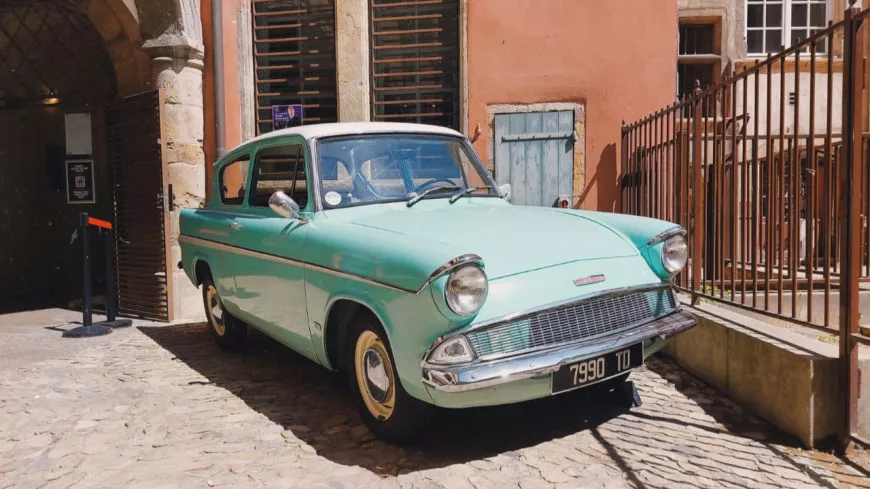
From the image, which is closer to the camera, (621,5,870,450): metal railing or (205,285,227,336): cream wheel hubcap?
(621,5,870,450): metal railing

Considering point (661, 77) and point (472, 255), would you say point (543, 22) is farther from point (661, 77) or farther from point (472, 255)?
point (472, 255)

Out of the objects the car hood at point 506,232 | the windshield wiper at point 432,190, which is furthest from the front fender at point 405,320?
the windshield wiper at point 432,190

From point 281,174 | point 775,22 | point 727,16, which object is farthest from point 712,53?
point 281,174

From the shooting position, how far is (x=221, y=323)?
218 inches

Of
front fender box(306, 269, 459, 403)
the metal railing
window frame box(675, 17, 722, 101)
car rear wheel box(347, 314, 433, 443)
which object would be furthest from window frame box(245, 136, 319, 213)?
window frame box(675, 17, 722, 101)

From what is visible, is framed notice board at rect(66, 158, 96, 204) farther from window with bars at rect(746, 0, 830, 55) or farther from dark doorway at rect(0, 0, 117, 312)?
window with bars at rect(746, 0, 830, 55)

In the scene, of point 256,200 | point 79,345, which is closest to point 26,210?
point 79,345

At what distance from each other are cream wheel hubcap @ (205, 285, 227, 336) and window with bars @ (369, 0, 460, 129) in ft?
12.0

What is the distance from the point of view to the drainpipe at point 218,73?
26.2ft

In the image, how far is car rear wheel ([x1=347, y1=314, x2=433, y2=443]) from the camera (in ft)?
10.5

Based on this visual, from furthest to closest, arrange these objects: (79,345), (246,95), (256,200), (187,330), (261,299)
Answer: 1. (246,95)
2. (187,330)
3. (79,345)
4. (256,200)
5. (261,299)

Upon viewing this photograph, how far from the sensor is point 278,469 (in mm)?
3164

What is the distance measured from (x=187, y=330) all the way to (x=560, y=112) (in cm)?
490

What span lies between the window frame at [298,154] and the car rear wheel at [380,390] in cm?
91
